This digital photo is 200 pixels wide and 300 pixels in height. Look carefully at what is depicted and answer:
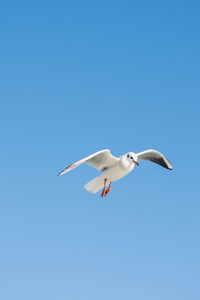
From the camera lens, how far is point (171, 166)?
29.7 meters

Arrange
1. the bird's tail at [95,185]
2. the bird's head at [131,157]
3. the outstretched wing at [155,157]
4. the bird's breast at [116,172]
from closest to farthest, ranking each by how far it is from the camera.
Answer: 1. the bird's head at [131,157]
2. the bird's breast at [116,172]
3. the bird's tail at [95,185]
4. the outstretched wing at [155,157]

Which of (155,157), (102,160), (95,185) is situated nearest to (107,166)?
(102,160)

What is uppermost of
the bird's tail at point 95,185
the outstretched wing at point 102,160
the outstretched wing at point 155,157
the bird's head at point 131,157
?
the outstretched wing at point 155,157

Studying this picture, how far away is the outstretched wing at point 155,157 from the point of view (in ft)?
93.2

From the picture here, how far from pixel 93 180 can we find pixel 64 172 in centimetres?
383

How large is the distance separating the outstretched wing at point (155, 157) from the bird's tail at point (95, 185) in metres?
2.68

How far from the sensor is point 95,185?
2655 centimetres

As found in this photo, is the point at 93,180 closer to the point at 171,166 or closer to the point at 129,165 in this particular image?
the point at 129,165

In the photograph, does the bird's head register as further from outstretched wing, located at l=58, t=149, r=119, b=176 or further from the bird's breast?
outstretched wing, located at l=58, t=149, r=119, b=176

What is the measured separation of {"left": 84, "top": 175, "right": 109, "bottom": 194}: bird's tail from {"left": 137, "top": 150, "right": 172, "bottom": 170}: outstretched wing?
2685 millimetres

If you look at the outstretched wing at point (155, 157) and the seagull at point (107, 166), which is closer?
the seagull at point (107, 166)

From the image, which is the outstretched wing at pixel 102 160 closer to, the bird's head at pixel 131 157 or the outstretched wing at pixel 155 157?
the bird's head at pixel 131 157

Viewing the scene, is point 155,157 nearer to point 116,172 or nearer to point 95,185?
point 116,172

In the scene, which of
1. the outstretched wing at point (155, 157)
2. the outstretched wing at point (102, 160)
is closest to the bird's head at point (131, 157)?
the outstretched wing at point (102, 160)
